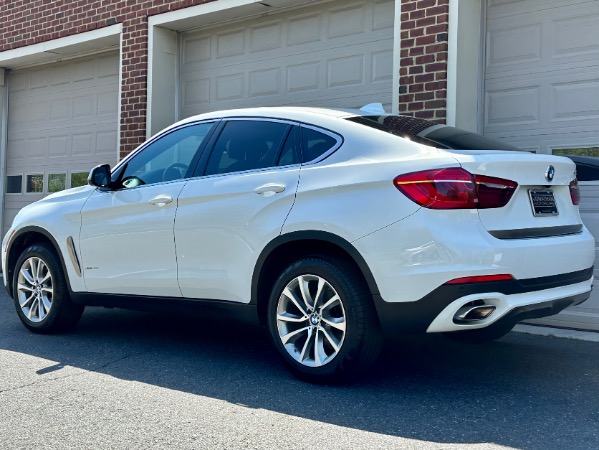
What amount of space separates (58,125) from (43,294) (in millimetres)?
6122

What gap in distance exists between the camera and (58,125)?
38.7 ft

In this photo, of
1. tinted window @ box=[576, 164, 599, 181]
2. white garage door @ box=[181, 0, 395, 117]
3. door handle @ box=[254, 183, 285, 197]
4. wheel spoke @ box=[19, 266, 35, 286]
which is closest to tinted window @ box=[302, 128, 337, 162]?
door handle @ box=[254, 183, 285, 197]

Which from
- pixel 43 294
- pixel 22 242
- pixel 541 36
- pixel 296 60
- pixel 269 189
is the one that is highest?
pixel 296 60

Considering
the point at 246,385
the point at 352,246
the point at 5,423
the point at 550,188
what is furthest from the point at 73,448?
the point at 550,188

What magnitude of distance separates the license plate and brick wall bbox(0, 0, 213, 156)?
607 centimetres

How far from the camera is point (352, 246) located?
4285 mm

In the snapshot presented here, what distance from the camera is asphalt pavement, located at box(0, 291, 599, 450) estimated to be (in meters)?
3.65

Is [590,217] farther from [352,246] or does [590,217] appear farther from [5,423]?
[5,423]

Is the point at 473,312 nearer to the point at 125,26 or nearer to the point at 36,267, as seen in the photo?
the point at 36,267

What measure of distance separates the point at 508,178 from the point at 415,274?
2.43 feet

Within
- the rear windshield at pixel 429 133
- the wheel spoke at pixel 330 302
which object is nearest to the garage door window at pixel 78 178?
the rear windshield at pixel 429 133

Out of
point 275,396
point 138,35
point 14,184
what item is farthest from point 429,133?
point 14,184

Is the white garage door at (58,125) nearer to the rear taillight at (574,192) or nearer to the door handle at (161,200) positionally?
the door handle at (161,200)

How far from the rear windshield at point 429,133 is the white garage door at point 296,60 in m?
3.09
